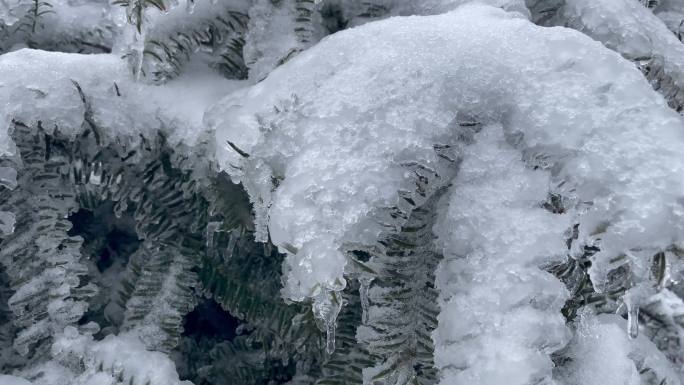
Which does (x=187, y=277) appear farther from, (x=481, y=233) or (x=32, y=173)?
(x=481, y=233)

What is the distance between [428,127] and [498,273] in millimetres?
190

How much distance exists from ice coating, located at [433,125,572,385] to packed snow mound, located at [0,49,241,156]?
45 cm

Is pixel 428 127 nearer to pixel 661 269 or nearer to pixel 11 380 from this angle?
pixel 661 269

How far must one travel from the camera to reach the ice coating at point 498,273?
71cm

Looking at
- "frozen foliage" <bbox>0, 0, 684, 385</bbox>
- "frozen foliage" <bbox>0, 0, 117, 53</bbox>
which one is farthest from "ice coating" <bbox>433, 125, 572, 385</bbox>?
"frozen foliage" <bbox>0, 0, 117, 53</bbox>

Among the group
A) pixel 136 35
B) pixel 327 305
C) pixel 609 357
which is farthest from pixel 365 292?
pixel 136 35

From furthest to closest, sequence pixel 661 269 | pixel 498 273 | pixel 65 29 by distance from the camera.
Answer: pixel 65 29, pixel 498 273, pixel 661 269

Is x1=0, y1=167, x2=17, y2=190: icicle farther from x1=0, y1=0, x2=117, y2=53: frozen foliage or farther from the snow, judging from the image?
x1=0, y1=0, x2=117, y2=53: frozen foliage

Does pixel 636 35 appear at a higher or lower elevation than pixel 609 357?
higher

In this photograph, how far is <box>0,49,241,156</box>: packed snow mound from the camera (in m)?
1.00

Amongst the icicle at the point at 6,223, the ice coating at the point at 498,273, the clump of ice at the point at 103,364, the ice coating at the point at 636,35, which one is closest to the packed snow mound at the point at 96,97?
the icicle at the point at 6,223

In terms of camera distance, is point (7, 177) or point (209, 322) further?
point (209, 322)

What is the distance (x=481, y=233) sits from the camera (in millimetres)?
779

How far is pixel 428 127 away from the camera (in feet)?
2.55
